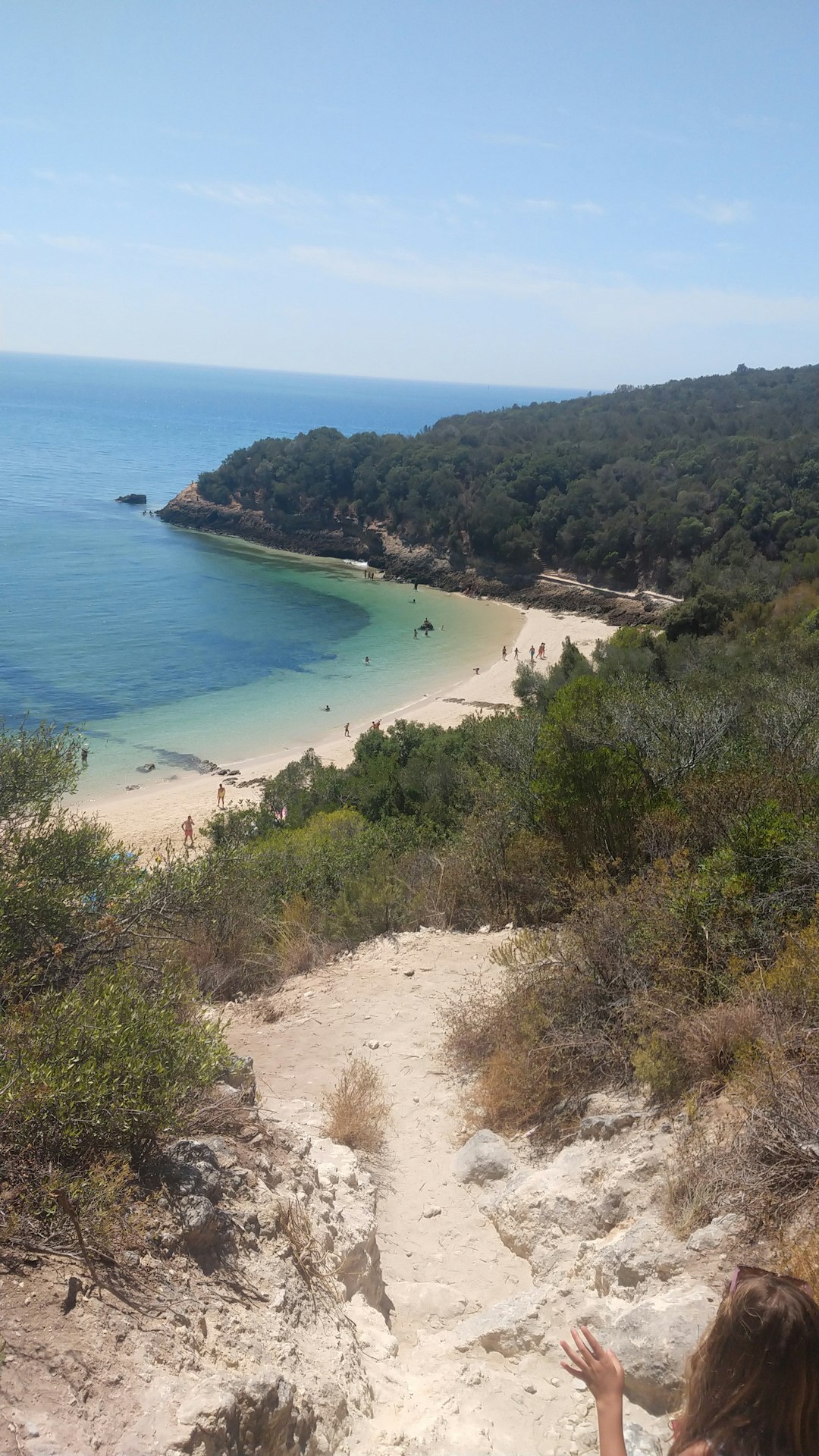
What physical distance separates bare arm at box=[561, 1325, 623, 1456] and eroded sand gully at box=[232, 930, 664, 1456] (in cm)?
195

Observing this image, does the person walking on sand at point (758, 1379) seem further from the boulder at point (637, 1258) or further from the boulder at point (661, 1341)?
the boulder at point (637, 1258)

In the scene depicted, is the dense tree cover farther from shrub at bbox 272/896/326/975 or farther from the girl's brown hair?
the girl's brown hair

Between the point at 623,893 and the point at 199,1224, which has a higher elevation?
the point at 623,893

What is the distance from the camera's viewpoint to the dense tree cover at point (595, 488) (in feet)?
172

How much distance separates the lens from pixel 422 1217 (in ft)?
21.1

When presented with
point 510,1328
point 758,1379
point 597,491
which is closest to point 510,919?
point 510,1328

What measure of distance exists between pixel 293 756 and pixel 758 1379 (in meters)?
30.5

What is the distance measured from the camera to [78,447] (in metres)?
128

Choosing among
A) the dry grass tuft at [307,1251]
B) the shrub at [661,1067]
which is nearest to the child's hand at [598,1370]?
the dry grass tuft at [307,1251]

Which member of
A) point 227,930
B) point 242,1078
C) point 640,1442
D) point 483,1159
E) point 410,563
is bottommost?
point 227,930

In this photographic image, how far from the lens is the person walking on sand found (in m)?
2.04

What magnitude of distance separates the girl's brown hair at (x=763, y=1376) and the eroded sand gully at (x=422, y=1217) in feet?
8.02

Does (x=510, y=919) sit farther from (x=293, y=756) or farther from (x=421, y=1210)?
(x=293, y=756)

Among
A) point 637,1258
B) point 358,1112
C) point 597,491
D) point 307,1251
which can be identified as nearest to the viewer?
point 637,1258
